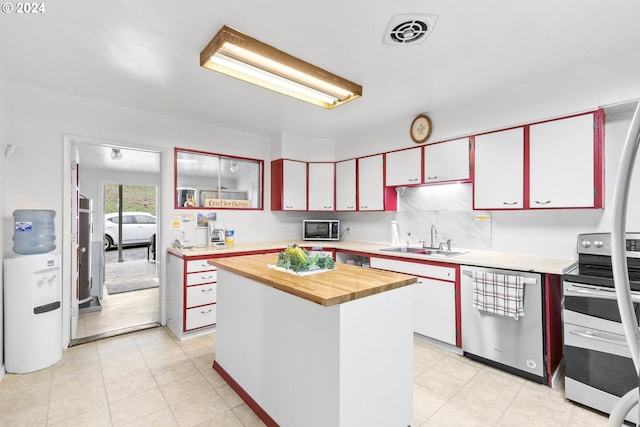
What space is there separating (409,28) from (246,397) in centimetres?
266

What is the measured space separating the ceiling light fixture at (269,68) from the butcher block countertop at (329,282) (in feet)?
4.51

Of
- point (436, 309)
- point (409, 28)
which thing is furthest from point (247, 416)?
point (409, 28)

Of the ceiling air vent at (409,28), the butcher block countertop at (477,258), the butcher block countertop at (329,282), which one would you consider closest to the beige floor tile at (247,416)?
the butcher block countertop at (329,282)

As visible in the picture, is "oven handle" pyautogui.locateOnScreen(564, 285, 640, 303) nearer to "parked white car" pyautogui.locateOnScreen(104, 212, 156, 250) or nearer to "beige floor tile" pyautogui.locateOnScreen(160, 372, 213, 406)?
"beige floor tile" pyautogui.locateOnScreen(160, 372, 213, 406)

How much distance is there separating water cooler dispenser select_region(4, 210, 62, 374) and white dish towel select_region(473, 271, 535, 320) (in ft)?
11.9

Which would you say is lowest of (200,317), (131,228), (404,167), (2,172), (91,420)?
(91,420)

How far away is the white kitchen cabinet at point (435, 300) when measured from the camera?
2738mm

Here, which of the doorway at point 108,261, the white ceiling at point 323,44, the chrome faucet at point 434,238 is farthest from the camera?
the chrome faucet at point 434,238

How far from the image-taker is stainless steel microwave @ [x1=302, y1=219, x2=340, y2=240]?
14.5ft

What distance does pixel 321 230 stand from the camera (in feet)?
14.5

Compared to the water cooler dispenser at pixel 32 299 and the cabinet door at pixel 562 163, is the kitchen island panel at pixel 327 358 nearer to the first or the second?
the cabinet door at pixel 562 163

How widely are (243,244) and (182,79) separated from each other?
2.14m

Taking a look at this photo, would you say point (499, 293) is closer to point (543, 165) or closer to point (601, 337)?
point (601, 337)

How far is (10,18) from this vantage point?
182 cm
